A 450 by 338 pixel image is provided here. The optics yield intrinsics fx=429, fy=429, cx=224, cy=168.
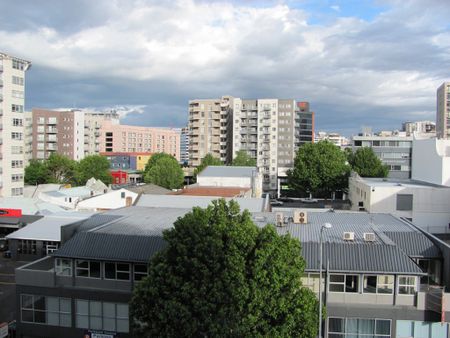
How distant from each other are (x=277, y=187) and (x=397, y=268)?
9115 cm

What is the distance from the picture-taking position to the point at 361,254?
2292 cm

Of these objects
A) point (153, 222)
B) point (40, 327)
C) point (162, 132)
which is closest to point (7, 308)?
point (40, 327)

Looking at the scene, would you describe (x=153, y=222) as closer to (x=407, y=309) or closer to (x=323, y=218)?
(x=323, y=218)

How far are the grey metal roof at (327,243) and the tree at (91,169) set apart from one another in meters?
68.0

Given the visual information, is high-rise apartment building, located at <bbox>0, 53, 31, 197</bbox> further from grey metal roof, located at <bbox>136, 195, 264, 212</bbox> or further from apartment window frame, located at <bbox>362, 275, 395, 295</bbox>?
apartment window frame, located at <bbox>362, 275, 395, 295</bbox>

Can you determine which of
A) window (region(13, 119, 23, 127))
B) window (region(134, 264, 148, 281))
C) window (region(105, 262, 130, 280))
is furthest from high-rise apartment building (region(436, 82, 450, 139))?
window (region(105, 262, 130, 280))

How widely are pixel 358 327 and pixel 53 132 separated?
4520 inches

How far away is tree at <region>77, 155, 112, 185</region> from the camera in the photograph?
3760 inches

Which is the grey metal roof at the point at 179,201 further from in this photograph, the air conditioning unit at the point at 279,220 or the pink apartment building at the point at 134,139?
the pink apartment building at the point at 134,139

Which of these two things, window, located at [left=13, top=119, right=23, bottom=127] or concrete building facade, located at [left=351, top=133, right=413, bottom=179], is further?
concrete building facade, located at [left=351, top=133, right=413, bottom=179]

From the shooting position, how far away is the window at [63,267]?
2512 cm

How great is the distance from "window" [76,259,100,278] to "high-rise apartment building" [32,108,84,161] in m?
103

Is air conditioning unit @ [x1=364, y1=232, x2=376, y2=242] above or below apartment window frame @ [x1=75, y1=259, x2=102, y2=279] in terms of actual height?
above

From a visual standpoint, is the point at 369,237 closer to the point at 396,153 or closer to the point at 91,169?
the point at 91,169
